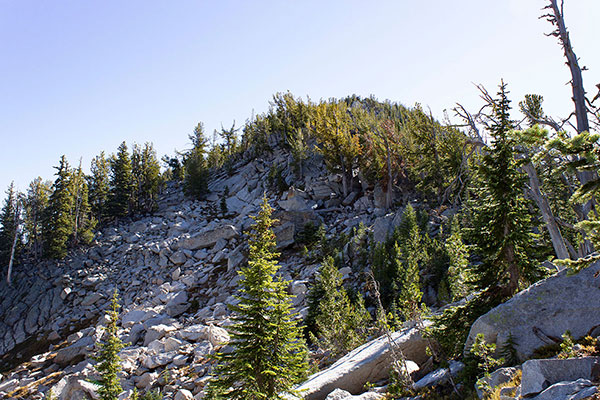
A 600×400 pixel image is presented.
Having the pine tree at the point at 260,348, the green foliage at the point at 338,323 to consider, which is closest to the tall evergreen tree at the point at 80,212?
the green foliage at the point at 338,323

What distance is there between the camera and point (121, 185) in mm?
50906

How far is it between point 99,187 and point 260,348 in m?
51.3

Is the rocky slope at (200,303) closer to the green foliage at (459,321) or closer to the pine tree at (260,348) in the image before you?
the green foliage at (459,321)

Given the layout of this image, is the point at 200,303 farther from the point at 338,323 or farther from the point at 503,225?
the point at 503,225

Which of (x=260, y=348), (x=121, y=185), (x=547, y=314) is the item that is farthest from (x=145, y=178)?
(x=547, y=314)

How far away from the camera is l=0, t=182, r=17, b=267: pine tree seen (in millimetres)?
A: 41719

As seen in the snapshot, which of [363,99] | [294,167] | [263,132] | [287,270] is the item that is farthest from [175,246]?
[363,99]

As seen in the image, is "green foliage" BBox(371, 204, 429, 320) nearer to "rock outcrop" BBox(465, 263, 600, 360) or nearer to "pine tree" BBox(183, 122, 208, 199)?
"rock outcrop" BBox(465, 263, 600, 360)

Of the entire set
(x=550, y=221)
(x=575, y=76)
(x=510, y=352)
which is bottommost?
(x=510, y=352)

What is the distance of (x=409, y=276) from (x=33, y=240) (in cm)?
4903

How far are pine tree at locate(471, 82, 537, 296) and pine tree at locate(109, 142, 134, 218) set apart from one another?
50.9 meters

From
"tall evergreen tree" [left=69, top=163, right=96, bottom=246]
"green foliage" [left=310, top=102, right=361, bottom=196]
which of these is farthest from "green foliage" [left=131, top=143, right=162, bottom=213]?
"green foliage" [left=310, top=102, right=361, bottom=196]

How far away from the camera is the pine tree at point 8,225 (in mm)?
41719

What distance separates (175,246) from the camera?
120 feet
